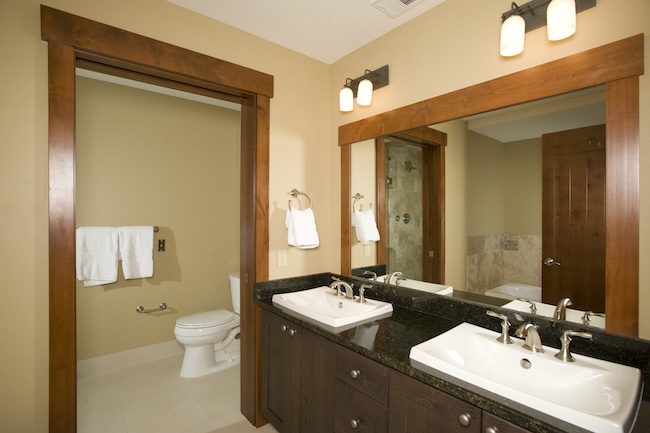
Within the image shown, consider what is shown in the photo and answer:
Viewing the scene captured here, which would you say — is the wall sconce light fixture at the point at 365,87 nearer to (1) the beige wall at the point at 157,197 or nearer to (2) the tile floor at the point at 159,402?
(1) the beige wall at the point at 157,197

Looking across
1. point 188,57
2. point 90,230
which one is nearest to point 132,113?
point 90,230

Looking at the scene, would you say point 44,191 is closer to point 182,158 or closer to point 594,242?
point 182,158

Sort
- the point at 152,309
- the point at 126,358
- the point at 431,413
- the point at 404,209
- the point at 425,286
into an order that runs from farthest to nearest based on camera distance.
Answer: the point at 152,309, the point at 126,358, the point at 404,209, the point at 425,286, the point at 431,413

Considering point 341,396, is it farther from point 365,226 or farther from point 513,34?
point 513,34

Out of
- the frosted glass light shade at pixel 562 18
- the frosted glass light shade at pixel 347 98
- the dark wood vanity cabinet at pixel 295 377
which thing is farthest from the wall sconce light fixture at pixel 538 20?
the dark wood vanity cabinet at pixel 295 377

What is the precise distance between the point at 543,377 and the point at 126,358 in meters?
3.19

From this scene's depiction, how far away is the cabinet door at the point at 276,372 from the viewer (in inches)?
69.7

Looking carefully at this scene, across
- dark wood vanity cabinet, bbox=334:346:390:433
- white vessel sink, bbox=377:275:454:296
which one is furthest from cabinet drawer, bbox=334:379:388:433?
white vessel sink, bbox=377:275:454:296

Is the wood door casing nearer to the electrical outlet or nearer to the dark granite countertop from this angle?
the dark granite countertop

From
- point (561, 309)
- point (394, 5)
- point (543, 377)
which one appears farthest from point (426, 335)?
point (394, 5)

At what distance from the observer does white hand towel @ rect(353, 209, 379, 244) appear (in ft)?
7.00

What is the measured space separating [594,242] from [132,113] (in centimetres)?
343

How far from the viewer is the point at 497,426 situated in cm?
90

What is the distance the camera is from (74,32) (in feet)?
4.84
